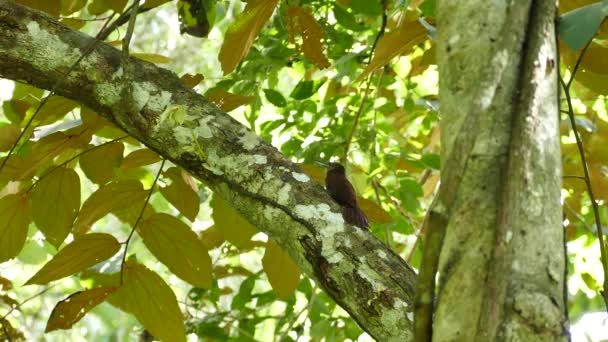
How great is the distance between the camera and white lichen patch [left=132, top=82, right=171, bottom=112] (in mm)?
1476

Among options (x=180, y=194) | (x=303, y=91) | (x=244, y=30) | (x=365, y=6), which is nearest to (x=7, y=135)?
(x=180, y=194)

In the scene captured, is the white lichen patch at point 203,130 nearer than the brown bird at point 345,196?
No

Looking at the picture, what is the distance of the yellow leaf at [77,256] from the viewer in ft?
5.13

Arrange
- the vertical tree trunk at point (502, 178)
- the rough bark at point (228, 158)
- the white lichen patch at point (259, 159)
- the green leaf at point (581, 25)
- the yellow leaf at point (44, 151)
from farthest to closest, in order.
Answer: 1. the yellow leaf at point (44, 151)
2. the white lichen patch at point (259, 159)
3. the rough bark at point (228, 158)
4. the green leaf at point (581, 25)
5. the vertical tree trunk at point (502, 178)

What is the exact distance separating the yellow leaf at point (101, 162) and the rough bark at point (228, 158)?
317mm

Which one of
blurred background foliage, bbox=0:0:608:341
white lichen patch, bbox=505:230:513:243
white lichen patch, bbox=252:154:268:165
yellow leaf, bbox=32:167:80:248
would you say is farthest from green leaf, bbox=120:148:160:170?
white lichen patch, bbox=505:230:513:243

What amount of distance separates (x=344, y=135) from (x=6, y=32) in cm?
121

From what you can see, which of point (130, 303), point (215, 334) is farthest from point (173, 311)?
point (215, 334)

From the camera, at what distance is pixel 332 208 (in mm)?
1326

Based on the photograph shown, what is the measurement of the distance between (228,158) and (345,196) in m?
0.23

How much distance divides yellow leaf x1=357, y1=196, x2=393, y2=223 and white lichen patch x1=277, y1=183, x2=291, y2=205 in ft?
1.17

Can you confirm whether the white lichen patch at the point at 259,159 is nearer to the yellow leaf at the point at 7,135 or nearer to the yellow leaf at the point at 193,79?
the yellow leaf at the point at 193,79

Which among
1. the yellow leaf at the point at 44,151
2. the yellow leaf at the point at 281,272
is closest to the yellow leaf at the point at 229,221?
the yellow leaf at the point at 281,272

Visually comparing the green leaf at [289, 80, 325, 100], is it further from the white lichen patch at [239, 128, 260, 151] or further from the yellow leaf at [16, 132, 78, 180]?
the white lichen patch at [239, 128, 260, 151]
